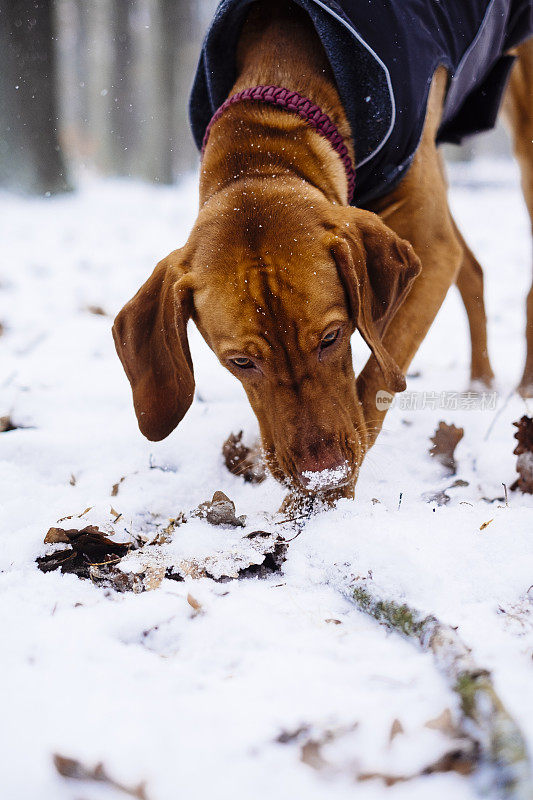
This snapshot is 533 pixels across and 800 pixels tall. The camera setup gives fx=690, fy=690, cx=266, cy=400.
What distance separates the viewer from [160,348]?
2449 millimetres

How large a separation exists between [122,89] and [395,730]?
1879cm

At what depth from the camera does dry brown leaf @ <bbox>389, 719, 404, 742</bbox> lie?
121 centimetres

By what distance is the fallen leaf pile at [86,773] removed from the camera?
1153 millimetres

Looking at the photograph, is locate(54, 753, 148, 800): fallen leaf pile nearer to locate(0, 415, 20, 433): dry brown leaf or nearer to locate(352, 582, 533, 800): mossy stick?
locate(352, 582, 533, 800): mossy stick

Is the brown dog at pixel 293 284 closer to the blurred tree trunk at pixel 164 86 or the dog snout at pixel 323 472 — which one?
the dog snout at pixel 323 472

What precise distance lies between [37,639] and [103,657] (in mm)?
166

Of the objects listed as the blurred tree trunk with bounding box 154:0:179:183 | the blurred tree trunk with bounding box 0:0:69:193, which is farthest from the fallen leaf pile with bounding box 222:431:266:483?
the blurred tree trunk with bounding box 154:0:179:183

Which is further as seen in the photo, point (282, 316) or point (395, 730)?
point (282, 316)

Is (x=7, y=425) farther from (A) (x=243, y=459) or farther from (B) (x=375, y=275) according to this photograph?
(B) (x=375, y=275)

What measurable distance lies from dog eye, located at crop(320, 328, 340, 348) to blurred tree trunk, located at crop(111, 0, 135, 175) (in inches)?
646

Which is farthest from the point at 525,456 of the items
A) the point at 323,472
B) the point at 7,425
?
the point at 7,425

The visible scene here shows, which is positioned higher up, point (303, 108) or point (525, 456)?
point (303, 108)

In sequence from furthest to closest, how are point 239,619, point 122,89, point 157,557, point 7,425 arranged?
point 122,89 < point 7,425 < point 157,557 < point 239,619

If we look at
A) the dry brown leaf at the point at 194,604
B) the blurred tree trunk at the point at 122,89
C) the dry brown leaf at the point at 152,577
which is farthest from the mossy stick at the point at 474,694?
the blurred tree trunk at the point at 122,89
